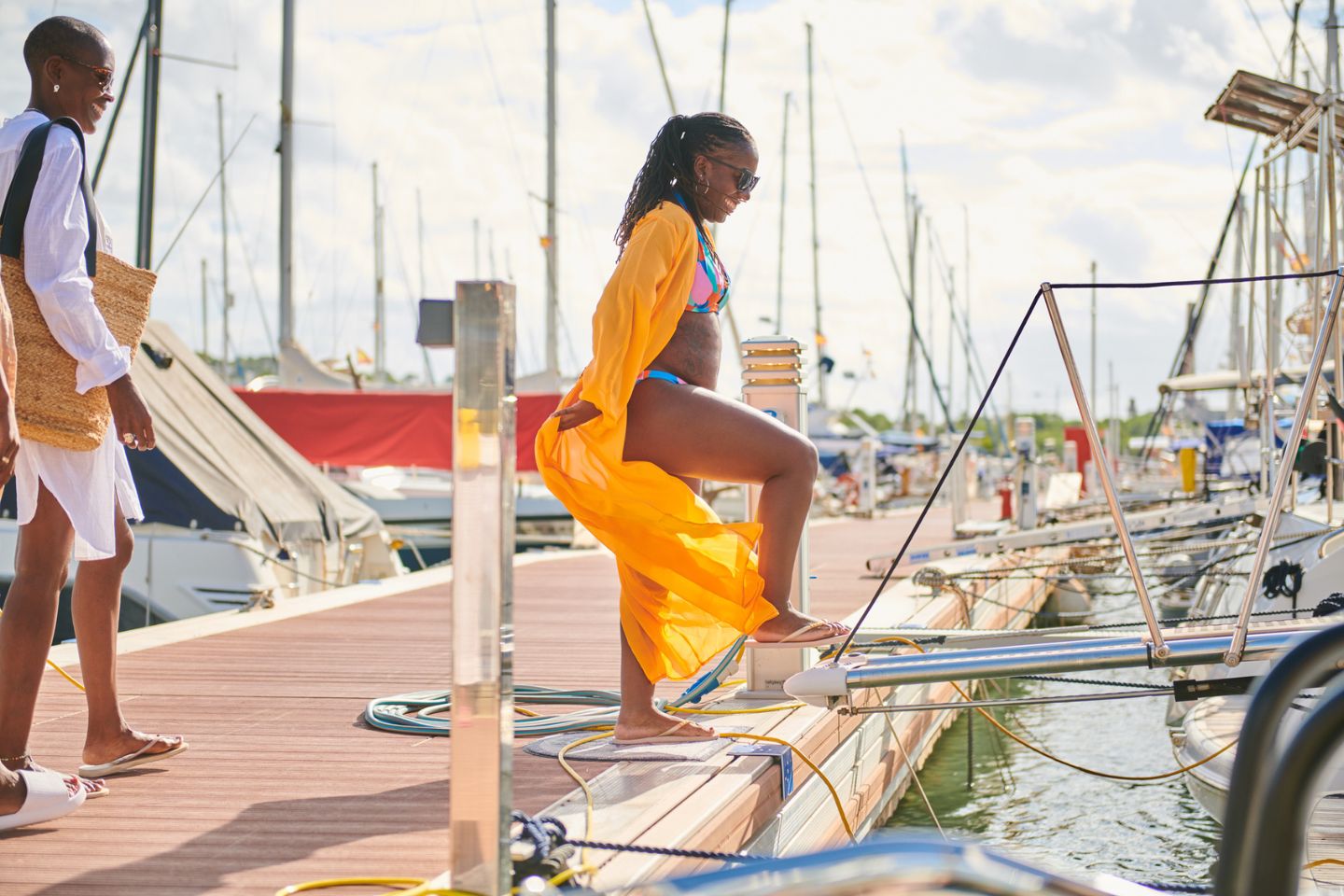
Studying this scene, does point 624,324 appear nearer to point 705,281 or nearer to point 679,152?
point 705,281

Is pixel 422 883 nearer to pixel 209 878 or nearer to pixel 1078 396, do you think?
pixel 209 878

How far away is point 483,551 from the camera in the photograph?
2.20 m

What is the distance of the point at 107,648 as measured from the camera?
3443 millimetres

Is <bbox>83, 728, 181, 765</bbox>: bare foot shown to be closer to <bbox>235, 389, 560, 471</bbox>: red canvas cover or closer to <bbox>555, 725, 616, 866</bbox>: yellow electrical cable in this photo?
<bbox>555, 725, 616, 866</bbox>: yellow electrical cable

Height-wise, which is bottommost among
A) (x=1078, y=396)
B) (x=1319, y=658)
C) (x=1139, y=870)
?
(x=1139, y=870)

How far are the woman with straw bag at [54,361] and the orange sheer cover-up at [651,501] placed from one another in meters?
1.07

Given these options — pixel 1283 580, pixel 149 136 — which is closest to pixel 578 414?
pixel 1283 580

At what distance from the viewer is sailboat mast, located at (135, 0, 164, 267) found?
559 inches

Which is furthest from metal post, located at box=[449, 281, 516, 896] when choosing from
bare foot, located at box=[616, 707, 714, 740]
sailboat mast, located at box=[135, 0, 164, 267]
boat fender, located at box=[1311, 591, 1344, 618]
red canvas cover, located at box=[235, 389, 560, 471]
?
sailboat mast, located at box=[135, 0, 164, 267]

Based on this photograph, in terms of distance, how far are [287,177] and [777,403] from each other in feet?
50.5

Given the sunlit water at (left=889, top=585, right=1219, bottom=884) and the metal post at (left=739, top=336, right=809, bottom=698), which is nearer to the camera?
the metal post at (left=739, top=336, right=809, bottom=698)

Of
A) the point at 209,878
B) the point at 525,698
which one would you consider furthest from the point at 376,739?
the point at 209,878

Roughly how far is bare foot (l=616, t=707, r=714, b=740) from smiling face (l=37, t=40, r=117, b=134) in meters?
1.99

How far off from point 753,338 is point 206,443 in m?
7.14
